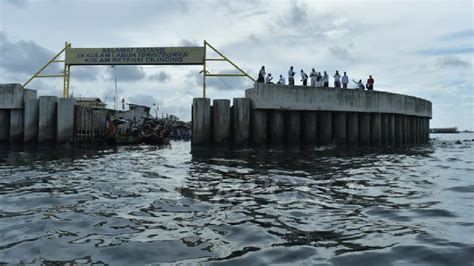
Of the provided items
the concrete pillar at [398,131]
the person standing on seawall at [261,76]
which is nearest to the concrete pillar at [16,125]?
the person standing on seawall at [261,76]

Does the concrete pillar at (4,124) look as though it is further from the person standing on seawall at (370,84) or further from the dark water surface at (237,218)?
the person standing on seawall at (370,84)

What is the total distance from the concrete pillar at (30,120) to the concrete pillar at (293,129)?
1459 centimetres

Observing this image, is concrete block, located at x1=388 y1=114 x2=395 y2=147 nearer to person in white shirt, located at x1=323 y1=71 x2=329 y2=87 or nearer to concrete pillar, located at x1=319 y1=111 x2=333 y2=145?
person in white shirt, located at x1=323 y1=71 x2=329 y2=87

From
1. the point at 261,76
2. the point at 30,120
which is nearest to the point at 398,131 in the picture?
the point at 261,76

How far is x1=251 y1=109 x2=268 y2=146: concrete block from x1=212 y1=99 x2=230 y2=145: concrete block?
143cm

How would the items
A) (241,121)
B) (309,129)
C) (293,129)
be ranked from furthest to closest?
(309,129), (293,129), (241,121)

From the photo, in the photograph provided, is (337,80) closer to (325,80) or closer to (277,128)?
(325,80)

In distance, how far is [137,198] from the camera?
8.29 m

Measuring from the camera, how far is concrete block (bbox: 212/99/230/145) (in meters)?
21.5

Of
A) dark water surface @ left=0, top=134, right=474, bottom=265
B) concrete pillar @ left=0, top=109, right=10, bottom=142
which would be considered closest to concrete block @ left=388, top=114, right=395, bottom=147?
dark water surface @ left=0, top=134, right=474, bottom=265

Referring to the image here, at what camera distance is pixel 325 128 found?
22.9 m

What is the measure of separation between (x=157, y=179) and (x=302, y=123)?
1333 cm

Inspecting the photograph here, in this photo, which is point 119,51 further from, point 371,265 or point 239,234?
point 371,265

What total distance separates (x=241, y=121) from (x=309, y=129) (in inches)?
157
